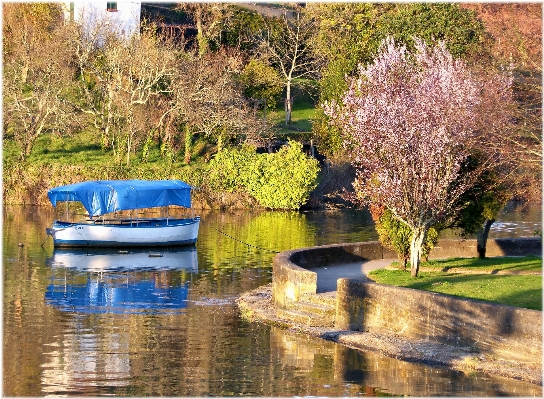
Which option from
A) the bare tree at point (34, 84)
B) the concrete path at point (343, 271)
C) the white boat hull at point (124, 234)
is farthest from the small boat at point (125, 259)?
the bare tree at point (34, 84)

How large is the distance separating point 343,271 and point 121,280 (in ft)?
28.2

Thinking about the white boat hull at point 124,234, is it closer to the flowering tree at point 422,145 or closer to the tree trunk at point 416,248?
the flowering tree at point 422,145

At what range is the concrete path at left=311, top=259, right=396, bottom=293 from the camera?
28.9 m

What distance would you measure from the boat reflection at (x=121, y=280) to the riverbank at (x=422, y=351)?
462 cm

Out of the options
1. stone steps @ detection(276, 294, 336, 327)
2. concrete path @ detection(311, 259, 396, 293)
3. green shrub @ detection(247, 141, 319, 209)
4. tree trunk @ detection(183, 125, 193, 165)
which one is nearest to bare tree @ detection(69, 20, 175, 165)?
tree trunk @ detection(183, 125, 193, 165)

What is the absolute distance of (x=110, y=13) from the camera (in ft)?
241

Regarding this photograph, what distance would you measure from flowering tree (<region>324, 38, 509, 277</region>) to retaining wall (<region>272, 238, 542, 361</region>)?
351 cm

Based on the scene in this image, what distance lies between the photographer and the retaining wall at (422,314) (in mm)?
20844

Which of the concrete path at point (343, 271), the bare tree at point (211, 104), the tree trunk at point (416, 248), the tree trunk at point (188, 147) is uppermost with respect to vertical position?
the bare tree at point (211, 104)

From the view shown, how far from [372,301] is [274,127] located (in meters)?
48.7

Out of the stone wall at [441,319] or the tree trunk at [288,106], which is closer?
the stone wall at [441,319]

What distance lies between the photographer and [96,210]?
47.1 metres

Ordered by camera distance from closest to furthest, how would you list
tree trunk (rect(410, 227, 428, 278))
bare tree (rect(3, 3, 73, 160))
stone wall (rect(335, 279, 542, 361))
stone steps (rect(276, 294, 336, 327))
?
stone wall (rect(335, 279, 542, 361)) → stone steps (rect(276, 294, 336, 327)) → tree trunk (rect(410, 227, 428, 278)) → bare tree (rect(3, 3, 73, 160))

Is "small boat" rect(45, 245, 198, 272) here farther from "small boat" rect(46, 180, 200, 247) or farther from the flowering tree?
the flowering tree
